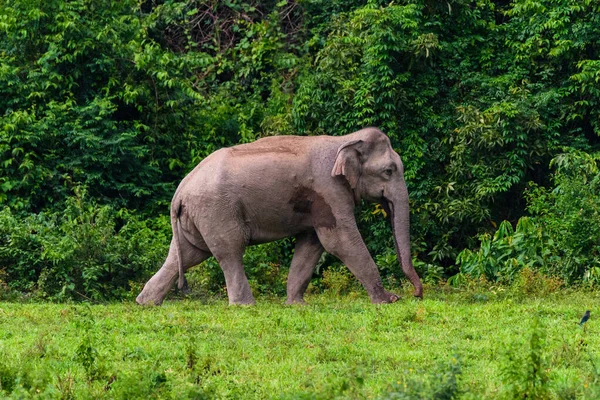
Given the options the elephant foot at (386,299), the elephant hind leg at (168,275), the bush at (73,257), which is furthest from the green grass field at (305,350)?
the bush at (73,257)

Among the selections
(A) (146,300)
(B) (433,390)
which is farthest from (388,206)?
(B) (433,390)

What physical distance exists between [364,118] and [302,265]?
476 centimetres

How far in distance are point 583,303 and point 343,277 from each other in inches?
166

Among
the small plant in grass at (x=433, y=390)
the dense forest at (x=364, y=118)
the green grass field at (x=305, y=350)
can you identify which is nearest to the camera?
the small plant in grass at (x=433, y=390)

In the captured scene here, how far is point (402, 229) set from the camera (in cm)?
1410

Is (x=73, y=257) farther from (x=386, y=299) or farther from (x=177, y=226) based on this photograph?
(x=386, y=299)

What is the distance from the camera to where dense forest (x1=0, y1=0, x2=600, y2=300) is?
58.6 feet

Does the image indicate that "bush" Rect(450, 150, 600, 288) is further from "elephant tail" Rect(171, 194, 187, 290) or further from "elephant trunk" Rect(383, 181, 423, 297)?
"elephant tail" Rect(171, 194, 187, 290)

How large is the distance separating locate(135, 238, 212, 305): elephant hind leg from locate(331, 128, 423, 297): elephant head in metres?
1.97

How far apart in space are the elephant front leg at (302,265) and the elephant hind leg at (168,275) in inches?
41.2

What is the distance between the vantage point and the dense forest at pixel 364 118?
17875 mm

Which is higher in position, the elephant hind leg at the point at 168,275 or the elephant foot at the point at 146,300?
the elephant hind leg at the point at 168,275

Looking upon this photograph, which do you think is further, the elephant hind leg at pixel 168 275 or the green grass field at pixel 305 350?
the elephant hind leg at pixel 168 275

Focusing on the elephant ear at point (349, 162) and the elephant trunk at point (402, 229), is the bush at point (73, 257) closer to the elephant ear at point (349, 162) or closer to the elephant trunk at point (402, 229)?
the elephant ear at point (349, 162)
